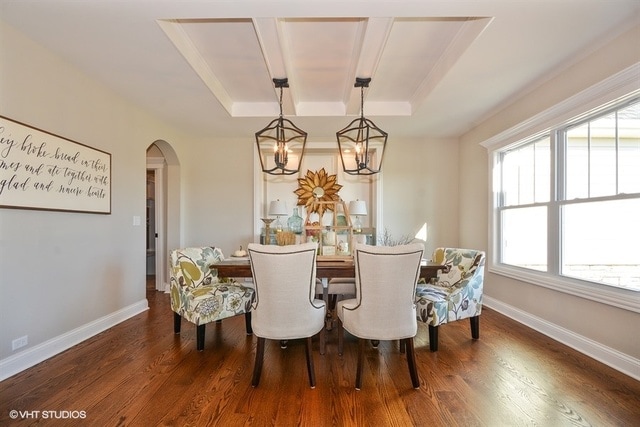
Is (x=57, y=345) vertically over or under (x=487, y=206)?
under

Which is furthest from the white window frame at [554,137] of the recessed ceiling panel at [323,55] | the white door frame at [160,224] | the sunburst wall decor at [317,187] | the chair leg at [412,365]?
the white door frame at [160,224]

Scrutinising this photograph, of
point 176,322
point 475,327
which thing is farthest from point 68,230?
point 475,327

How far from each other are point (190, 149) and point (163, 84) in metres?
1.95

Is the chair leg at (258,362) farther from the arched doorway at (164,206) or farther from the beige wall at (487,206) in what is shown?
the arched doorway at (164,206)

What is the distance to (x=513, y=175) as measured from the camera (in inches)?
148

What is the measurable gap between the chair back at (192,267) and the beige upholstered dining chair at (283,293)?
1.08 m

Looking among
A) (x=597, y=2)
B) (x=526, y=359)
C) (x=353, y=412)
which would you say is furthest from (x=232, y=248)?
(x=597, y=2)

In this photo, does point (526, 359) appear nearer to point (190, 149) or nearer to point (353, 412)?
point (353, 412)

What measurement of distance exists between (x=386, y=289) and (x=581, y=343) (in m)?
2.04

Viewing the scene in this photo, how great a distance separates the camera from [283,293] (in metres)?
1.96

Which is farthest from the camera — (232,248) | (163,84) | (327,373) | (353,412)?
(232,248)

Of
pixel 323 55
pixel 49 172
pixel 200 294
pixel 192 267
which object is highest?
pixel 323 55

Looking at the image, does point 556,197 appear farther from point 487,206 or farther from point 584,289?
point 487,206
